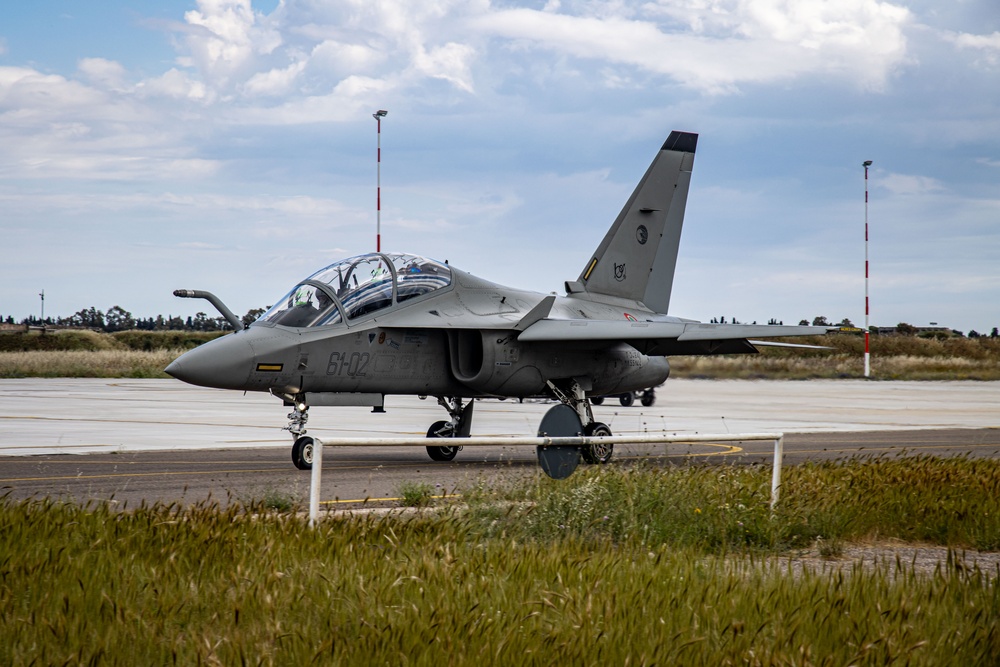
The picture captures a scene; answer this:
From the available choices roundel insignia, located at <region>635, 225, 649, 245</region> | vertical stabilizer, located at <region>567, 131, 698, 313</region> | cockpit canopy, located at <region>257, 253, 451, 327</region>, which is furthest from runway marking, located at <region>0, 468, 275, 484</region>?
roundel insignia, located at <region>635, 225, 649, 245</region>

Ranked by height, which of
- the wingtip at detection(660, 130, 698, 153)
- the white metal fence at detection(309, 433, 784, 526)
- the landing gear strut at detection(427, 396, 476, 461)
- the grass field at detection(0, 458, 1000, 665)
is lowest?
the grass field at detection(0, 458, 1000, 665)

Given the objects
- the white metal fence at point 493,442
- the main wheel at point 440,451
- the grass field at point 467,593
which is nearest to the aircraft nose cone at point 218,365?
the main wheel at point 440,451

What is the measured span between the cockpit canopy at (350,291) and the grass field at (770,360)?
20.0 meters

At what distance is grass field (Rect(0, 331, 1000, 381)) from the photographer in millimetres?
45594

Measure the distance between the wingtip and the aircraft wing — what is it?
3683mm

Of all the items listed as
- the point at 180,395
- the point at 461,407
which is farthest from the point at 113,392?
the point at 461,407

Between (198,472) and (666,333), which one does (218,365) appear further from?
(666,333)

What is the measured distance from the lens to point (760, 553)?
6.95 m

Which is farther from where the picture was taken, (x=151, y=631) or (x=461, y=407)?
(x=461, y=407)

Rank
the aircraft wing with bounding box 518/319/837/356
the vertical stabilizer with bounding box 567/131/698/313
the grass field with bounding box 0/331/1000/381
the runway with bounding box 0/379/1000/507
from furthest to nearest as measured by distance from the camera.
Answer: the grass field with bounding box 0/331/1000/381, the vertical stabilizer with bounding box 567/131/698/313, the aircraft wing with bounding box 518/319/837/356, the runway with bounding box 0/379/1000/507

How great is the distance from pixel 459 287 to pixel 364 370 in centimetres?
202

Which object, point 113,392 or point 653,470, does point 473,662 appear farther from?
point 113,392

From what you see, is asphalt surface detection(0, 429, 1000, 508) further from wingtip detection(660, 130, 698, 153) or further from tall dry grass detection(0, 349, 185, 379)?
tall dry grass detection(0, 349, 185, 379)

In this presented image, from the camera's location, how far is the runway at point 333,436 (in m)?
10.8
